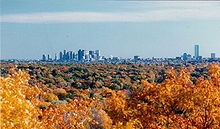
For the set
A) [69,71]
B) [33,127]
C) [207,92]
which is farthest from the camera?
[69,71]

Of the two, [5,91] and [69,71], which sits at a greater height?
[5,91]

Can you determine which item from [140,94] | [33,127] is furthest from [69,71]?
[33,127]

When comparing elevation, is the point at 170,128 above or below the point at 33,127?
below

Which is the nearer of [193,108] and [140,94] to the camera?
[193,108]

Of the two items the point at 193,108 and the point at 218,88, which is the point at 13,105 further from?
the point at 218,88

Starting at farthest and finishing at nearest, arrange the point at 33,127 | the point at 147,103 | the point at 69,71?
the point at 69,71
the point at 147,103
the point at 33,127

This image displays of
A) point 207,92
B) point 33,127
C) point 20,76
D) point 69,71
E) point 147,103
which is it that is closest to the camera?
point 33,127

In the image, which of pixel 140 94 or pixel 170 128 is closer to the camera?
pixel 170 128

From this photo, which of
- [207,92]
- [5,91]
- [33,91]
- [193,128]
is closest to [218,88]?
[207,92]

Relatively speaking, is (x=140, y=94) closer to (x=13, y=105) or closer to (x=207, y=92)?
(x=207, y=92)
